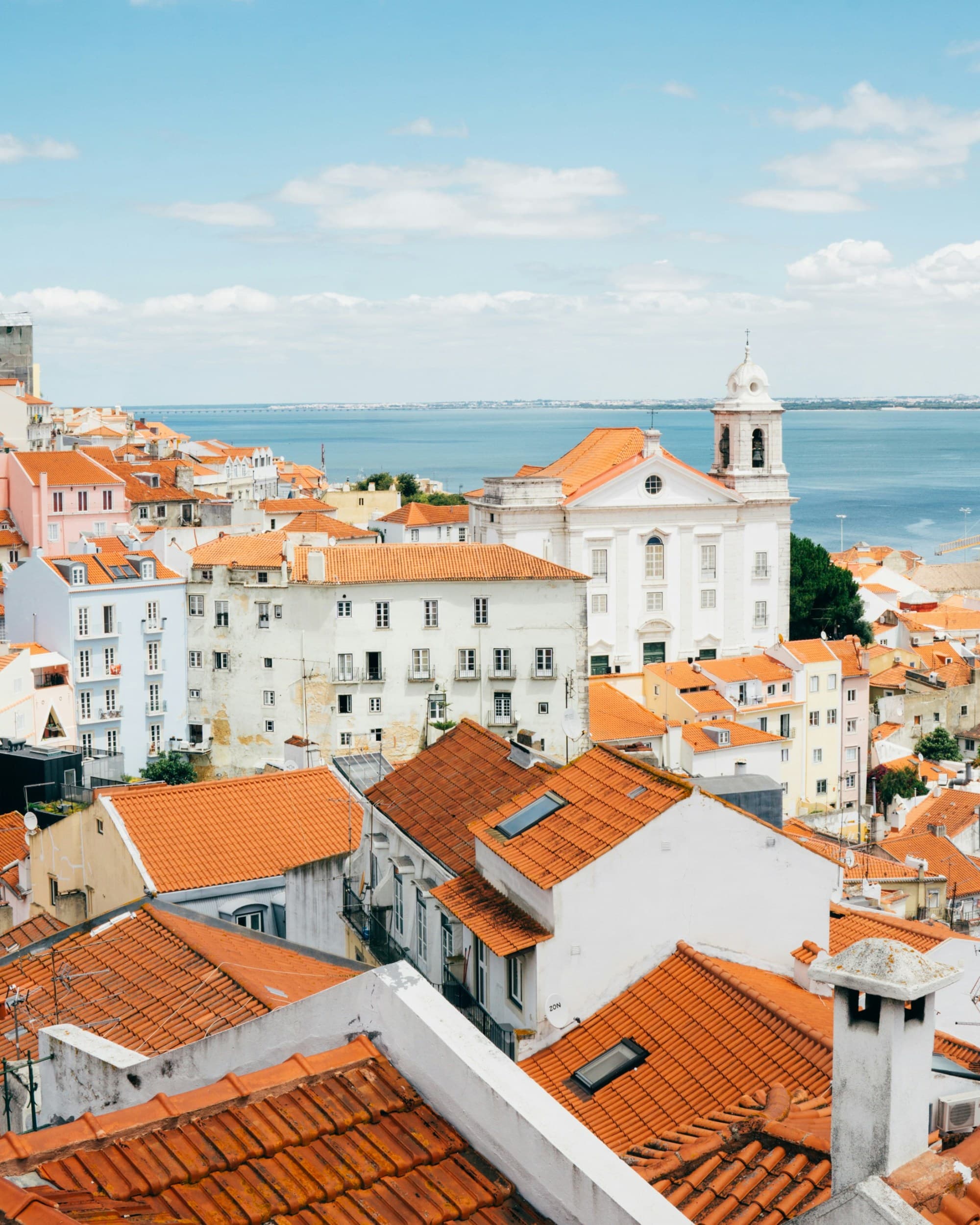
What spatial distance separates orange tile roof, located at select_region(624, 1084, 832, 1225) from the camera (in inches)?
201

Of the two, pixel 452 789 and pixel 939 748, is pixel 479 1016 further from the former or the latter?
pixel 939 748

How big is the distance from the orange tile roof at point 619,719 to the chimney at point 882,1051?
106 feet

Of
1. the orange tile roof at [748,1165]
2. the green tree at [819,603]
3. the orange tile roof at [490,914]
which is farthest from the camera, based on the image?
the green tree at [819,603]

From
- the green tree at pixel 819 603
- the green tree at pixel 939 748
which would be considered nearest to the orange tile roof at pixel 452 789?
the green tree at pixel 939 748

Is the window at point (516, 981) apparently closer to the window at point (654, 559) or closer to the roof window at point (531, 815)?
the roof window at point (531, 815)

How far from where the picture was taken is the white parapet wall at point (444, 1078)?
12.1 ft

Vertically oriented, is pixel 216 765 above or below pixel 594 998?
below

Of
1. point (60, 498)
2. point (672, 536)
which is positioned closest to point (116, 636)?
point (60, 498)

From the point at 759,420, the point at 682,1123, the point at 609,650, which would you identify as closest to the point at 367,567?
the point at 609,650

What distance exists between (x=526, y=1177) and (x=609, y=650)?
4681cm

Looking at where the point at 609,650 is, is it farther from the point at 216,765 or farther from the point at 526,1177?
the point at 526,1177

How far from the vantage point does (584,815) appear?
973 cm

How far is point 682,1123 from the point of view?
24.5 ft

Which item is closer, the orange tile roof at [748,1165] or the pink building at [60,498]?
the orange tile roof at [748,1165]
